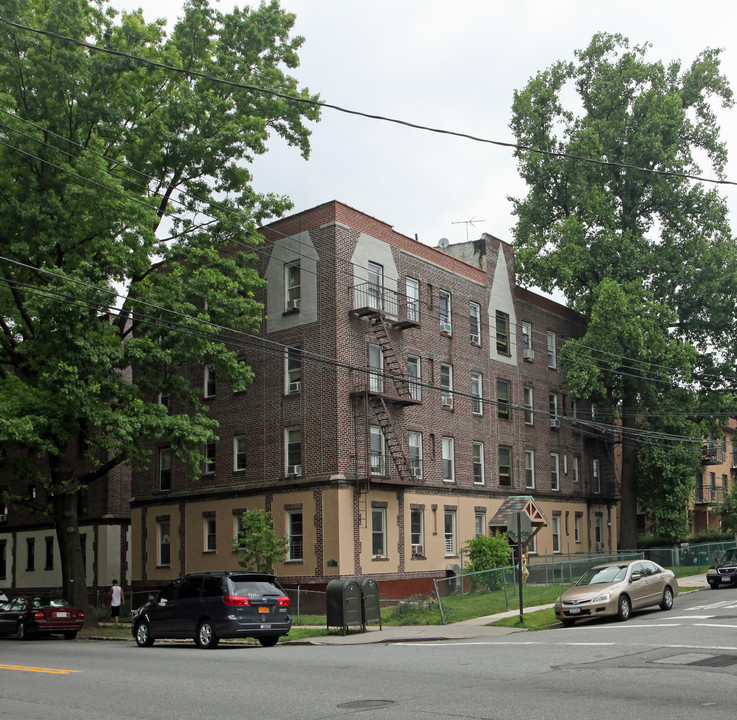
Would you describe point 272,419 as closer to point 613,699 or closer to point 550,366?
point 550,366

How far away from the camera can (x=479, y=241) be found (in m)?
43.2

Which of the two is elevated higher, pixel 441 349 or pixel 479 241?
pixel 479 241

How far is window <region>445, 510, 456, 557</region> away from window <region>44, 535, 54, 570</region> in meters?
20.7

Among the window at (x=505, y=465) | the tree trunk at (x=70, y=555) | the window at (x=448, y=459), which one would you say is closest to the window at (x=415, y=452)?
the window at (x=448, y=459)

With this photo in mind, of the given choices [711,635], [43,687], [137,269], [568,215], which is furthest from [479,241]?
[43,687]

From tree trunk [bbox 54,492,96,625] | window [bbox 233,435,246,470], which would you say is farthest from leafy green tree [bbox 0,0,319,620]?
window [bbox 233,435,246,470]

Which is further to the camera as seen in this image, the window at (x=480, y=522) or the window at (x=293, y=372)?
the window at (x=480, y=522)

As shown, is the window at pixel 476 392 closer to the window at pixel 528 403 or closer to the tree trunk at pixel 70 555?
the window at pixel 528 403

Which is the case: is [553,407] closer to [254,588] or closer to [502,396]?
[502,396]

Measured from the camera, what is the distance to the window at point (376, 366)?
3441 cm

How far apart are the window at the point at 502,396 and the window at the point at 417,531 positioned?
7.99 m

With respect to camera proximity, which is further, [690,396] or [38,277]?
[690,396]

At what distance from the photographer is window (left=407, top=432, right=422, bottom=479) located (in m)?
35.9

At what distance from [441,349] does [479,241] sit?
23.7ft
